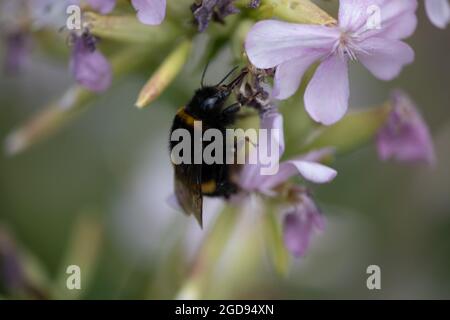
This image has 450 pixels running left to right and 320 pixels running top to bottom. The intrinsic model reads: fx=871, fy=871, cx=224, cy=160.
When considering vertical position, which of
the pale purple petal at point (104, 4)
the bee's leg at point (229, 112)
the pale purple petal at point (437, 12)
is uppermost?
the pale purple petal at point (437, 12)

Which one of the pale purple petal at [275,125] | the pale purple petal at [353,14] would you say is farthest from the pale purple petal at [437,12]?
the pale purple petal at [275,125]

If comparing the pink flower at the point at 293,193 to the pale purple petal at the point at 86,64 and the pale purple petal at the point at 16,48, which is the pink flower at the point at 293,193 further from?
the pale purple petal at the point at 16,48

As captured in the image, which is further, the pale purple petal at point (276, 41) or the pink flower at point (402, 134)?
the pink flower at point (402, 134)

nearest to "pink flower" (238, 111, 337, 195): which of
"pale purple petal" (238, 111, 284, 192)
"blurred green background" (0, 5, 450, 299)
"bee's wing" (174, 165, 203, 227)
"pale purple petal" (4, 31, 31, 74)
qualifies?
"pale purple petal" (238, 111, 284, 192)

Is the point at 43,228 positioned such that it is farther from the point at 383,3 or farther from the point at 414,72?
the point at 383,3

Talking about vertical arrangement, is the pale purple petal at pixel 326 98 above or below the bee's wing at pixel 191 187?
above

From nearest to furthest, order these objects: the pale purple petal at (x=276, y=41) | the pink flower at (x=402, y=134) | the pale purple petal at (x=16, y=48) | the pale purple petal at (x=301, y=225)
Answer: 1. the pale purple petal at (x=276, y=41)
2. the pale purple petal at (x=301, y=225)
3. the pink flower at (x=402, y=134)
4. the pale purple petal at (x=16, y=48)

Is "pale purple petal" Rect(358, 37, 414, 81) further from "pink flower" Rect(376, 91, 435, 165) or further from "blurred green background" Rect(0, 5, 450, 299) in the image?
"blurred green background" Rect(0, 5, 450, 299)

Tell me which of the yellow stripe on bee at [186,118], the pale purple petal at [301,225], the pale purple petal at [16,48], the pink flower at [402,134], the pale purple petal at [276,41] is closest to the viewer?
the pale purple petal at [276,41]
